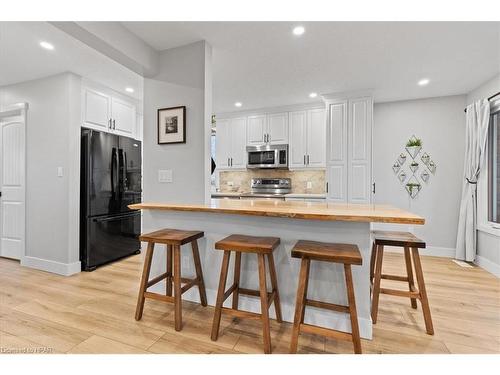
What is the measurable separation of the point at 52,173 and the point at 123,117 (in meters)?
1.29

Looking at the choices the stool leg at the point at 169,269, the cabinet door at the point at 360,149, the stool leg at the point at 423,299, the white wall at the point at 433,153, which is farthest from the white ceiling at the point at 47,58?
the white wall at the point at 433,153

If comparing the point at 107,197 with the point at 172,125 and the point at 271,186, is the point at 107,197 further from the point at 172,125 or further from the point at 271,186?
the point at 271,186

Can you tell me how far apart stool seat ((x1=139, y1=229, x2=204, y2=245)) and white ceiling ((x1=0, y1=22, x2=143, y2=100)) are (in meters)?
1.94

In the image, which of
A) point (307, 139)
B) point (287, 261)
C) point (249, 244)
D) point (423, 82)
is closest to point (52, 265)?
point (249, 244)

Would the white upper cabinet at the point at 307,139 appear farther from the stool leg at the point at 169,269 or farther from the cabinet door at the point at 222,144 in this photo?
the stool leg at the point at 169,269

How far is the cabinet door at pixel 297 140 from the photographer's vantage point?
4445mm

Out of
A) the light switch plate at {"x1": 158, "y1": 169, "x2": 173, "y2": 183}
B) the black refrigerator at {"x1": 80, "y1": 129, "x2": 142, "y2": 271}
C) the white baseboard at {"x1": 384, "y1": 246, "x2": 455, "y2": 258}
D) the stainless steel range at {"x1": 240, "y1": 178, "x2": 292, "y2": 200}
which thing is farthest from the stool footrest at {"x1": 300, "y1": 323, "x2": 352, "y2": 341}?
the white baseboard at {"x1": 384, "y1": 246, "x2": 455, "y2": 258}

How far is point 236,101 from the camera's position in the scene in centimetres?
426

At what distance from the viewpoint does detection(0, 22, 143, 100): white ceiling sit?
2.18 m
